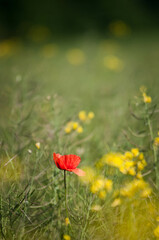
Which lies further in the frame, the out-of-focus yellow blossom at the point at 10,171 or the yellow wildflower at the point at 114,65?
the yellow wildflower at the point at 114,65

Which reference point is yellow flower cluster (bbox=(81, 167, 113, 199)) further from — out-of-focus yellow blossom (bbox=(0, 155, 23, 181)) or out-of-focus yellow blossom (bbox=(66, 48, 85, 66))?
out-of-focus yellow blossom (bbox=(66, 48, 85, 66))

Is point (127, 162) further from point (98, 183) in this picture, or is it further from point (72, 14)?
point (72, 14)

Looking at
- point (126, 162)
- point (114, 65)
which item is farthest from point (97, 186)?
point (114, 65)

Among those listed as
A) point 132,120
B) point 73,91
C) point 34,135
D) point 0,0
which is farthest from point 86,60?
point 0,0

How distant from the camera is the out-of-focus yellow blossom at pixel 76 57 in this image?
9.99 ft

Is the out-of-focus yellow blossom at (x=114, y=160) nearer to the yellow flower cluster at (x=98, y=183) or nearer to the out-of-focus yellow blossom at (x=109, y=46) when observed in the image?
the yellow flower cluster at (x=98, y=183)

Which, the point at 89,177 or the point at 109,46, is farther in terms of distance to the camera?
the point at 109,46

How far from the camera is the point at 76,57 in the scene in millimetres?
3170

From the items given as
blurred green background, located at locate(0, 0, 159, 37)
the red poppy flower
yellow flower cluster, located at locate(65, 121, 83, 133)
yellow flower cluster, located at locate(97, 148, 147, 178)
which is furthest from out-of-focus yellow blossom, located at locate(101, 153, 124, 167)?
blurred green background, located at locate(0, 0, 159, 37)

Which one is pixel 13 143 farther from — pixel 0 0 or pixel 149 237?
pixel 0 0

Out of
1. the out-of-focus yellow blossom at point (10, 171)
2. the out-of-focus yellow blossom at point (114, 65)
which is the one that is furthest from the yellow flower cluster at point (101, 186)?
the out-of-focus yellow blossom at point (114, 65)

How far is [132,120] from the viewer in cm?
129

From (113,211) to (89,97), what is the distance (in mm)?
1270

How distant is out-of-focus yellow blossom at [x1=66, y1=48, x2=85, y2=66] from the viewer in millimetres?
3045
